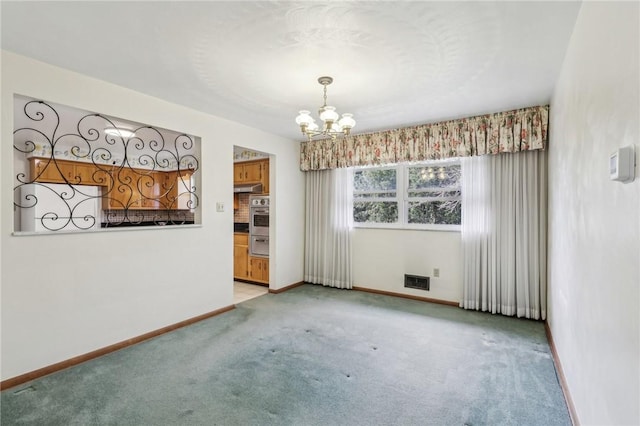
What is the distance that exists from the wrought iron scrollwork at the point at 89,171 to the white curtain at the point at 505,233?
3522 mm

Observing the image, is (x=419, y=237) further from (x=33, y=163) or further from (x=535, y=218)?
(x=33, y=163)

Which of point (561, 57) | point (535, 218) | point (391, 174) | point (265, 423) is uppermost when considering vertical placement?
point (561, 57)

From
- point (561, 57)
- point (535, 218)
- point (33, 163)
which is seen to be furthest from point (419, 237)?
point (33, 163)

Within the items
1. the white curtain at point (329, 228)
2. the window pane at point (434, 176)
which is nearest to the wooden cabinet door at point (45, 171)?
the white curtain at point (329, 228)

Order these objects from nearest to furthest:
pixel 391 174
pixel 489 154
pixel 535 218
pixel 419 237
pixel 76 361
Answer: pixel 76 361 < pixel 535 218 < pixel 489 154 < pixel 419 237 < pixel 391 174

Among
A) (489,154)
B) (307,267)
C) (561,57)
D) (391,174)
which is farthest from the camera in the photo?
(307,267)

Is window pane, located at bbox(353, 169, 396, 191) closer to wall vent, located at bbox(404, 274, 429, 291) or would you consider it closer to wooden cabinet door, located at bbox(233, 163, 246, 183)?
wall vent, located at bbox(404, 274, 429, 291)

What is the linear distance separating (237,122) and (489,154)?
3.25m

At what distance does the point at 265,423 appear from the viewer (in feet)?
6.43

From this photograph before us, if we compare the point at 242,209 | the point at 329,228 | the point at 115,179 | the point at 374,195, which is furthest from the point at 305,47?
the point at 115,179

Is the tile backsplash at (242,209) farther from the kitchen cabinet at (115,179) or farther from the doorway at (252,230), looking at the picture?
the kitchen cabinet at (115,179)

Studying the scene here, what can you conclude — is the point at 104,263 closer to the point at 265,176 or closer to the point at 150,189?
the point at 265,176

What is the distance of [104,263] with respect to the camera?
2.93 meters

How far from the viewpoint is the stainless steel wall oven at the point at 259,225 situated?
5.36 metres
